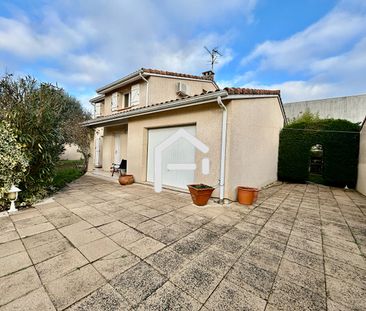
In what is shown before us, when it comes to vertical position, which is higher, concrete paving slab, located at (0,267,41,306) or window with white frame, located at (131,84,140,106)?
window with white frame, located at (131,84,140,106)

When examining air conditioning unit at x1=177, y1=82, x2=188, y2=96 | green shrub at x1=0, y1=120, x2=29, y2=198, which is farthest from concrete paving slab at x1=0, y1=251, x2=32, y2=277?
air conditioning unit at x1=177, y1=82, x2=188, y2=96

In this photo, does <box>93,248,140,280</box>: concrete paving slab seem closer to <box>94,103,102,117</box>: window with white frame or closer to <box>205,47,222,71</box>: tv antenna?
<box>94,103,102,117</box>: window with white frame

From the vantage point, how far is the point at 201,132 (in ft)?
18.3

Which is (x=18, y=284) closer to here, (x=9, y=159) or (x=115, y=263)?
(x=115, y=263)

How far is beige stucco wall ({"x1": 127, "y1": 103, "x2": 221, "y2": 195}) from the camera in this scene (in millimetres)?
5266

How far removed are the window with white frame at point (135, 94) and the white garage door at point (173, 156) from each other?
13.0ft

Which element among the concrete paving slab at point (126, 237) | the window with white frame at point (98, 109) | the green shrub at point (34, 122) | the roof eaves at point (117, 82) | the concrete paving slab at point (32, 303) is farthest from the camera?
the window with white frame at point (98, 109)

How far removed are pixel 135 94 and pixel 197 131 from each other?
21.6ft

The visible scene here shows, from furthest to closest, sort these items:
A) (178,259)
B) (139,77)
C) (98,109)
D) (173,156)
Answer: (98,109)
(139,77)
(173,156)
(178,259)

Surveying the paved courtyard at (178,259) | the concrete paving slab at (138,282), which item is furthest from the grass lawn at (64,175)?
the concrete paving slab at (138,282)

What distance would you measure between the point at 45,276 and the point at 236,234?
113 inches

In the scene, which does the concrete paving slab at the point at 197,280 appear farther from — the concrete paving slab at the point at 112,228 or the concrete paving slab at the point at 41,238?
the concrete paving slab at the point at 41,238

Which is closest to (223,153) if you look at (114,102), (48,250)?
(48,250)

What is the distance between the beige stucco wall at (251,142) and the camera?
5.11m
